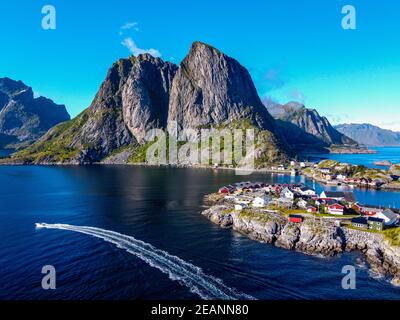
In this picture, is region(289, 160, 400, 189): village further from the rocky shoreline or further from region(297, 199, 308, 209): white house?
the rocky shoreline

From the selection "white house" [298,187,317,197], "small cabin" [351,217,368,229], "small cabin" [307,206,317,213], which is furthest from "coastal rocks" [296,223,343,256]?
"white house" [298,187,317,197]

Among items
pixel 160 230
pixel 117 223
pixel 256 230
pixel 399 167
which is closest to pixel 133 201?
pixel 117 223

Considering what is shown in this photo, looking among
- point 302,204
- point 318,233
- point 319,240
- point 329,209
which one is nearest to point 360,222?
point 318,233

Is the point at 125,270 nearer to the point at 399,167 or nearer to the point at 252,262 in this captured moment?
the point at 252,262

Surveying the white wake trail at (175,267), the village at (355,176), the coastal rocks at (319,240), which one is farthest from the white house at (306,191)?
the white wake trail at (175,267)

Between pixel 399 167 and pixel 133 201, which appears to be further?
pixel 399 167

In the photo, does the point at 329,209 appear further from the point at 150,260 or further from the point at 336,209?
the point at 150,260
